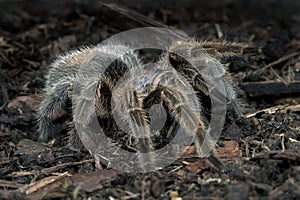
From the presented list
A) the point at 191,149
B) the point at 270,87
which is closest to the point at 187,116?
the point at 191,149

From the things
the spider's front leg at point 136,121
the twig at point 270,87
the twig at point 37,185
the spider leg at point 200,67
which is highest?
the spider leg at point 200,67

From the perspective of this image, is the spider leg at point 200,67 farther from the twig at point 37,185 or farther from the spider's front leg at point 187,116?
the twig at point 37,185

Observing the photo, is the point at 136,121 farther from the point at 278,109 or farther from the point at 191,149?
the point at 278,109

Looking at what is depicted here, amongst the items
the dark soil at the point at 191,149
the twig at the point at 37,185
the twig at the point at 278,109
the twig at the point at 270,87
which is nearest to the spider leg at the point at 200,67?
the twig at the point at 278,109

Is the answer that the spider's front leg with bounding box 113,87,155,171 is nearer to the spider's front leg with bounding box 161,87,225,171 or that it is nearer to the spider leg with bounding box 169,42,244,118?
the spider's front leg with bounding box 161,87,225,171

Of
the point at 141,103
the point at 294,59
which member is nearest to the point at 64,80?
the point at 141,103
